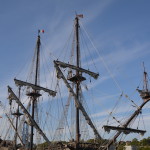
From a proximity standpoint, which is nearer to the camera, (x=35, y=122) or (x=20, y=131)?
(x=35, y=122)

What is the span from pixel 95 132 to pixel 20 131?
85.4 ft

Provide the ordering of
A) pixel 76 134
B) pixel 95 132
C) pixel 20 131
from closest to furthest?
pixel 76 134 → pixel 95 132 → pixel 20 131

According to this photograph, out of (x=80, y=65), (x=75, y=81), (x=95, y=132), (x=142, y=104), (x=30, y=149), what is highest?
(x=80, y=65)

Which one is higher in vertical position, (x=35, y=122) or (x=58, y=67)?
(x=58, y=67)

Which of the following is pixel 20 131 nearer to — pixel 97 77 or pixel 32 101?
pixel 32 101

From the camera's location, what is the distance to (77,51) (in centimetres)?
4756

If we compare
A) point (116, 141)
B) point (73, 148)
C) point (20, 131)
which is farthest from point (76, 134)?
point (20, 131)

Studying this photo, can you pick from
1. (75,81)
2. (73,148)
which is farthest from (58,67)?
(73,148)

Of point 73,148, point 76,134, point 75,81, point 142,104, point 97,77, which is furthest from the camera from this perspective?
point 97,77

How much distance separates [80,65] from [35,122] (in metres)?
13.4

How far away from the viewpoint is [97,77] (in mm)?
49562

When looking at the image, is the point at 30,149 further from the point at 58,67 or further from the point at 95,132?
the point at 58,67

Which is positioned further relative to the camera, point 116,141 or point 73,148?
point 73,148

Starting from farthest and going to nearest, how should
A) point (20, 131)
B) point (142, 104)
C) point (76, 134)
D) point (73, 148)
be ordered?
point (20, 131) → point (76, 134) → point (73, 148) → point (142, 104)
